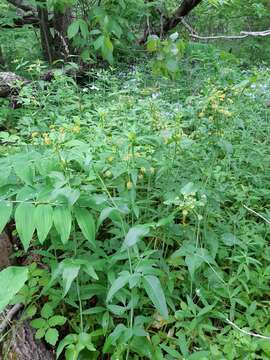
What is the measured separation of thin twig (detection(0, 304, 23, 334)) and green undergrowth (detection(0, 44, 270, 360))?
5 cm

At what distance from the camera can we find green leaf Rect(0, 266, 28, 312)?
3.75ft

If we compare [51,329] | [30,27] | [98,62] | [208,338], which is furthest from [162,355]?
[30,27]

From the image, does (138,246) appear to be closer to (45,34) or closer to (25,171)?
(25,171)

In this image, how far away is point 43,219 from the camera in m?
1.37

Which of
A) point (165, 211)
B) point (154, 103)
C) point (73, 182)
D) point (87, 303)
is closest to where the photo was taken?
point (73, 182)

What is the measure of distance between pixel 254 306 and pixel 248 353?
0.27m

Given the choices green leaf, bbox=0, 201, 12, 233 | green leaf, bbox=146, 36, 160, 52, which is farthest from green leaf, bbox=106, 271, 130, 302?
Result: green leaf, bbox=146, 36, 160, 52

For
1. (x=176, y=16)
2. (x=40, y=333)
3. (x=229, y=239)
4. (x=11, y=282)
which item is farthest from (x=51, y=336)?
(x=176, y=16)

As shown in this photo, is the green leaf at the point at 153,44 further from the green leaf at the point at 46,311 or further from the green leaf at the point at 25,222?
the green leaf at the point at 46,311

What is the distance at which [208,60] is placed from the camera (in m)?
5.06

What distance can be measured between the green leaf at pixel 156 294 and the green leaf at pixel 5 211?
0.55m

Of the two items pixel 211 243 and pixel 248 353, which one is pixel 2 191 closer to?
pixel 211 243

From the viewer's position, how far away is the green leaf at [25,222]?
1.34 metres

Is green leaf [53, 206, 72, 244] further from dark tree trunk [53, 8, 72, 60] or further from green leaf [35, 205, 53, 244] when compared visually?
dark tree trunk [53, 8, 72, 60]
